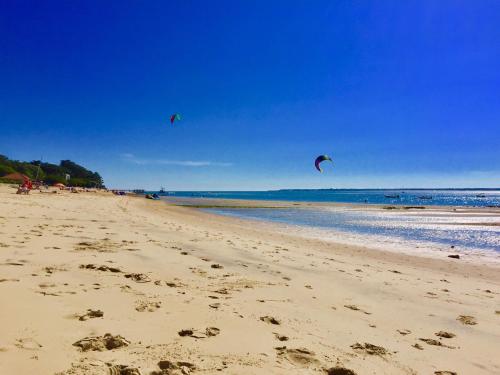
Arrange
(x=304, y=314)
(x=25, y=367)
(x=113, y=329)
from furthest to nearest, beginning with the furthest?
(x=304, y=314), (x=113, y=329), (x=25, y=367)

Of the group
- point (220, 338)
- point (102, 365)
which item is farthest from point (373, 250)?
point (102, 365)

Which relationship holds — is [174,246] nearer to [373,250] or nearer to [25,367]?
[25,367]

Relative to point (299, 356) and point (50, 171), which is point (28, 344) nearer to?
point (299, 356)

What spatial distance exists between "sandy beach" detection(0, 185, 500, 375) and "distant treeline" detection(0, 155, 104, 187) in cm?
7290

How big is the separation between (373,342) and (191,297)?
2392 mm

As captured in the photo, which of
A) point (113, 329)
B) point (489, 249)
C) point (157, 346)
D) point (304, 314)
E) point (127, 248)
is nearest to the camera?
point (157, 346)

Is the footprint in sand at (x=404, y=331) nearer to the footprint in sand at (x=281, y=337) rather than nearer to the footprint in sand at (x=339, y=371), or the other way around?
the footprint in sand at (x=339, y=371)

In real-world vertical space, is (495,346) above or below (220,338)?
below

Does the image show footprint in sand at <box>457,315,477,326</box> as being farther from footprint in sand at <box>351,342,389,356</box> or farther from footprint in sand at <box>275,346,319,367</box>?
footprint in sand at <box>275,346,319,367</box>

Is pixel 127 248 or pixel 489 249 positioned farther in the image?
pixel 489 249

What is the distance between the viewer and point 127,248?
7816 millimetres

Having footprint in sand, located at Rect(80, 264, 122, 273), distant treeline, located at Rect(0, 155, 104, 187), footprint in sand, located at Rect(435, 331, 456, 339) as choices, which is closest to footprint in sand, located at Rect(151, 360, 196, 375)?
footprint in sand, located at Rect(435, 331, 456, 339)

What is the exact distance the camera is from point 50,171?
120938 mm

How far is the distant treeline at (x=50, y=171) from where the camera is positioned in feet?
289
